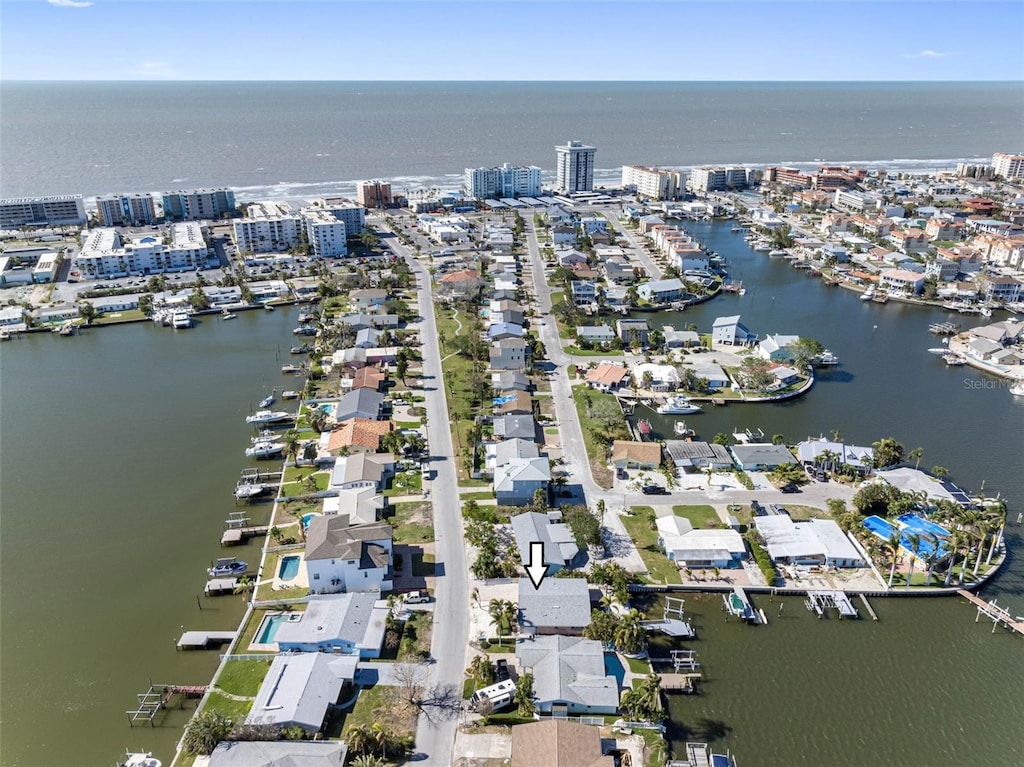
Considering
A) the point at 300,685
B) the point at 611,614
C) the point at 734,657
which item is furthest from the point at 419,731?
the point at 734,657

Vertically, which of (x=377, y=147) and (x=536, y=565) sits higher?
(x=377, y=147)

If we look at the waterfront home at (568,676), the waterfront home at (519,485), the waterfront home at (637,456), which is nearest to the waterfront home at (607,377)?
the waterfront home at (637,456)

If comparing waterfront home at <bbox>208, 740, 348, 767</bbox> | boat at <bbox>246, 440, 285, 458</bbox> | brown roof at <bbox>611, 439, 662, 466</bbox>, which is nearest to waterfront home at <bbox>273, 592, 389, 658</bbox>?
waterfront home at <bbox>208, 740, 348, 767</bbox>

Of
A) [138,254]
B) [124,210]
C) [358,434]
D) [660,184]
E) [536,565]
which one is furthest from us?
[660,184]

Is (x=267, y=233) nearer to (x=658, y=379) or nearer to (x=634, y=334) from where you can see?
(x=634, y=334)

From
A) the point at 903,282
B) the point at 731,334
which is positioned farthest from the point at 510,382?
the point at 903,282

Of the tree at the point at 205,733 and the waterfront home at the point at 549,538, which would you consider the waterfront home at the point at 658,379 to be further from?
the tree at the point at 205,733
